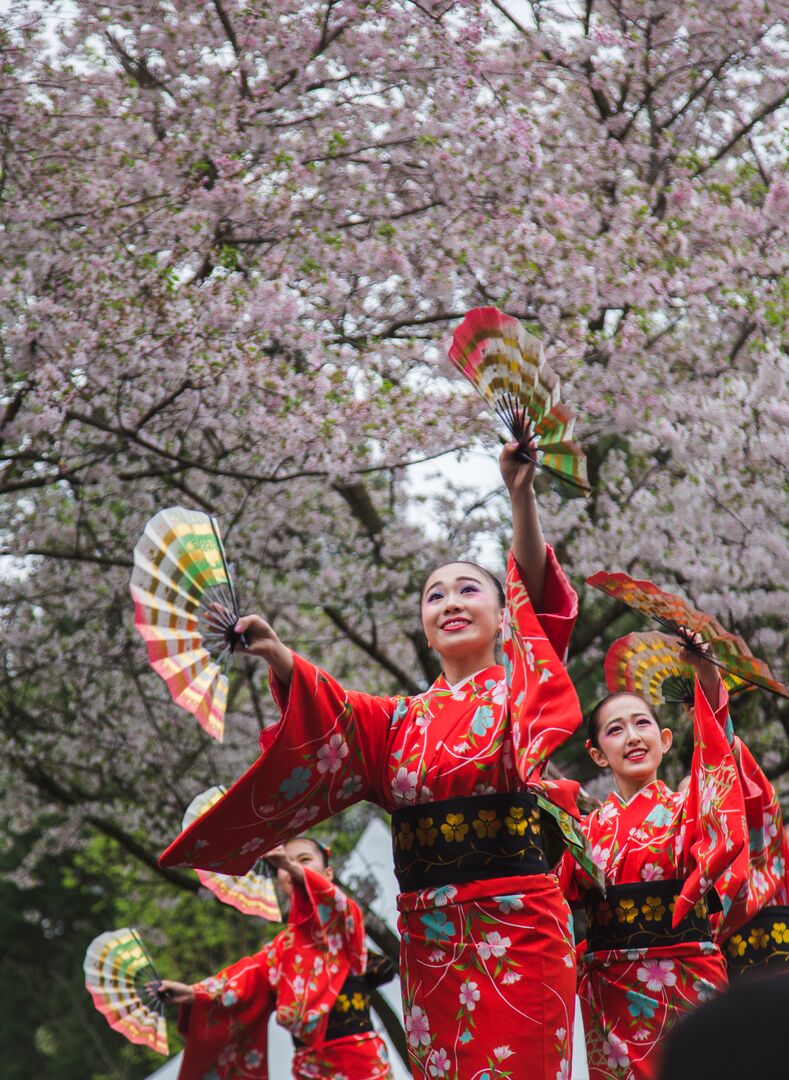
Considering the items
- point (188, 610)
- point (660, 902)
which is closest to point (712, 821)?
point (660, 902)

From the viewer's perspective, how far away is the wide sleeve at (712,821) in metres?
3.48

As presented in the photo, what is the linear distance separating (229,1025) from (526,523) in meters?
3.09

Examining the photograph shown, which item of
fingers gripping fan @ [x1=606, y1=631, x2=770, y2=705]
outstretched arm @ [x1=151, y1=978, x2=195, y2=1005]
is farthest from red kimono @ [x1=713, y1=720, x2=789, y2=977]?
outstretched arm @ [x1=151, y1=978, x2=195, y2=1005]

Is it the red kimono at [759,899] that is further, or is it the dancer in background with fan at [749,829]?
the red kimono at [759,899]

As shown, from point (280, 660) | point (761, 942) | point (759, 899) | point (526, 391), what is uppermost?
point (526, 391)

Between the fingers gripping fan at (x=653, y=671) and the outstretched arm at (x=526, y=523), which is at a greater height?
the outstretched arm at (x=526, y=523)

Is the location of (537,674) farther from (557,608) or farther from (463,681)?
(463,681)

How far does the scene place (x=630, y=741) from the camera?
13.2ft

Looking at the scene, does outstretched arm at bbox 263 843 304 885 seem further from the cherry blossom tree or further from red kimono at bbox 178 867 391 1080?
the cherry blossom tree

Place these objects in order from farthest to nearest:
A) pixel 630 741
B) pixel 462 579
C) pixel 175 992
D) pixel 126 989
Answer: pixel 126 989
pixel 175 992
pixel 630 741
pixel 462 579

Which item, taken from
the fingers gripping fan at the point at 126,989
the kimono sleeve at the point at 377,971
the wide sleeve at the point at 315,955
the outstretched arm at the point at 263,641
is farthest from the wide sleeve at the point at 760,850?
the fingers gripping fan at the point at 126,989

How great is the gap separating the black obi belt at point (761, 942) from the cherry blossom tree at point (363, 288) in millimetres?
2464

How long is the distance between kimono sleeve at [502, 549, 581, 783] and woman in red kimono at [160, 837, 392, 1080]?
239 cm

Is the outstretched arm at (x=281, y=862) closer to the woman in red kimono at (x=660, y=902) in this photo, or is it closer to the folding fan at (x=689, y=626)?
the woman in red kimono at (x=660, y=902)
